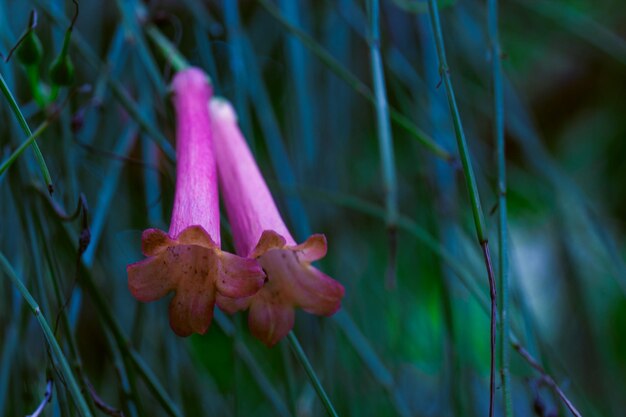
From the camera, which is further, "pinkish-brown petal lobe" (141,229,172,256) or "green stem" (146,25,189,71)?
"green stem" (146,25,189,71)

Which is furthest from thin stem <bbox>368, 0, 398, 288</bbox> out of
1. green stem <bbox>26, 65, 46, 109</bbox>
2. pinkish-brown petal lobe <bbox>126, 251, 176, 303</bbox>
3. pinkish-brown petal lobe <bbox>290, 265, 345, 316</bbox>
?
green stem <bbox>26, 65, 46, 109</bbox>

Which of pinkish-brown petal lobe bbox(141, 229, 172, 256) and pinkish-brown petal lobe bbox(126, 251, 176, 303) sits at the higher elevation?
pinkish-brown petal lobe bbox(141, 229, 172, 256)

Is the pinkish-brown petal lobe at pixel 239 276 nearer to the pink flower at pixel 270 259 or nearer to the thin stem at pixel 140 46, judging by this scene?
the pink flower at pixel 270 259

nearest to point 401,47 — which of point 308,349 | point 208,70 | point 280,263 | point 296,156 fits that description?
point 296,156

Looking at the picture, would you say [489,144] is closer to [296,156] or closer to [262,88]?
[296,156]

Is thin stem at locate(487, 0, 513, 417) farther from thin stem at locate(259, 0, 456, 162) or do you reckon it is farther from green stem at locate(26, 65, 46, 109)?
green stem at locate(26, 65, 46, 109)

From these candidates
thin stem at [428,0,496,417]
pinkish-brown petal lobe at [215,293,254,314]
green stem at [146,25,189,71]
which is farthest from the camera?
green stem at [146,25,189,71]

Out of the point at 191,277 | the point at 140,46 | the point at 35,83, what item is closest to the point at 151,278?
the point at 191,277
